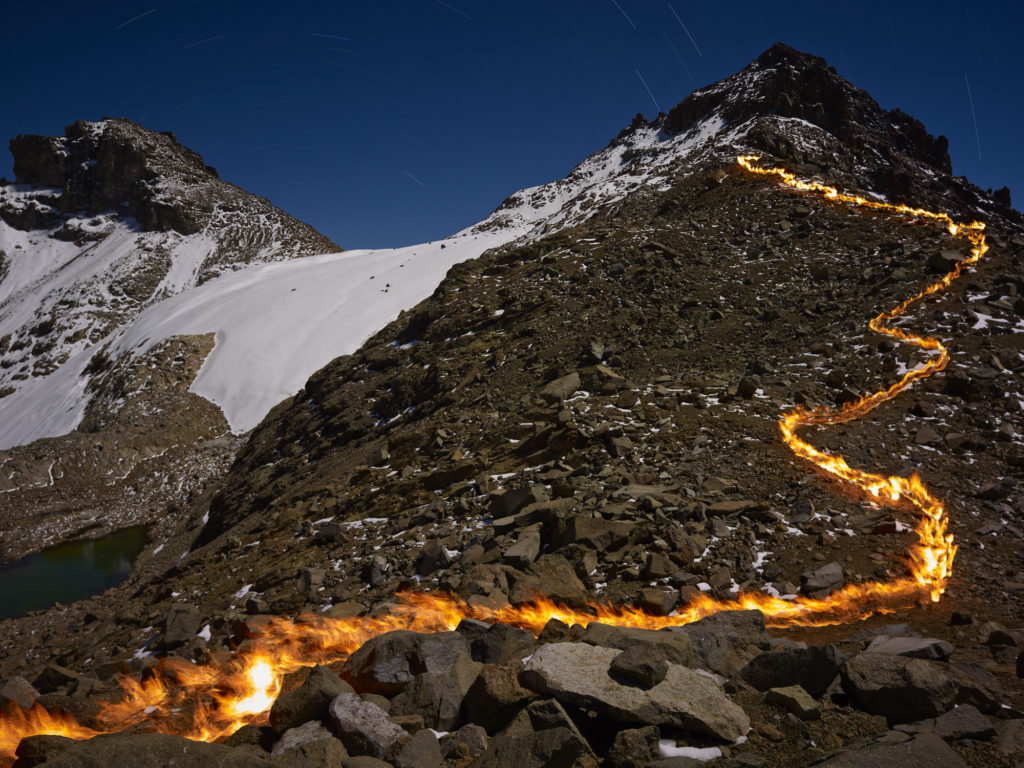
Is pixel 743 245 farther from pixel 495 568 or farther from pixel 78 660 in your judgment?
pixel 78 660

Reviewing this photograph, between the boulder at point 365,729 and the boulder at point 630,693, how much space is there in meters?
1.12

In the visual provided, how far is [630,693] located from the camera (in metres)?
4.09

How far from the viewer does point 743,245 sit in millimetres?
20297

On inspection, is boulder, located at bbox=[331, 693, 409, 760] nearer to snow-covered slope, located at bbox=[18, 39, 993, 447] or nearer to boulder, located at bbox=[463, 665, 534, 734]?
boulder, located at bbox=[463, 665, 534, 734]

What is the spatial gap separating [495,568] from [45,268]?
107m

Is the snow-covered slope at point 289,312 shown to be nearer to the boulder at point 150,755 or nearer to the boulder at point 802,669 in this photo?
the boulder at point 802,669

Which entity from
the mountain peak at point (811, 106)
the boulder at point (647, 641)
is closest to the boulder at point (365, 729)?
the boulder at point (647, 641)

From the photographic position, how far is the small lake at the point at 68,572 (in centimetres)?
2056

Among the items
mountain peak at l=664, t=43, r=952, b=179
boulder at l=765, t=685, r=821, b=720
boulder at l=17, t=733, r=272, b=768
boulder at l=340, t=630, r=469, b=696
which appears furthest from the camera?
mountain peak at l=664, t=43, r=952, b=179

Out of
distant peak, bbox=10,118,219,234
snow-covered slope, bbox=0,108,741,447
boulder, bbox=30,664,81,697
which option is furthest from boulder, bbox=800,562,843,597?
distant peak, bbox=10,118,219,234

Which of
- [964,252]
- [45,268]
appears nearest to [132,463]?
[964,252]

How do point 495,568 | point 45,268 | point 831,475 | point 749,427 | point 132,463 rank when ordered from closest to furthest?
point 495,568 < point 831,475 < point 749,427 < point 132,463 < point 45,268

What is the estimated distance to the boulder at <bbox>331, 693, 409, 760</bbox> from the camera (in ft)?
13.2

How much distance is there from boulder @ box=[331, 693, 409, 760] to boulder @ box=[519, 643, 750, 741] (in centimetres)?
112
